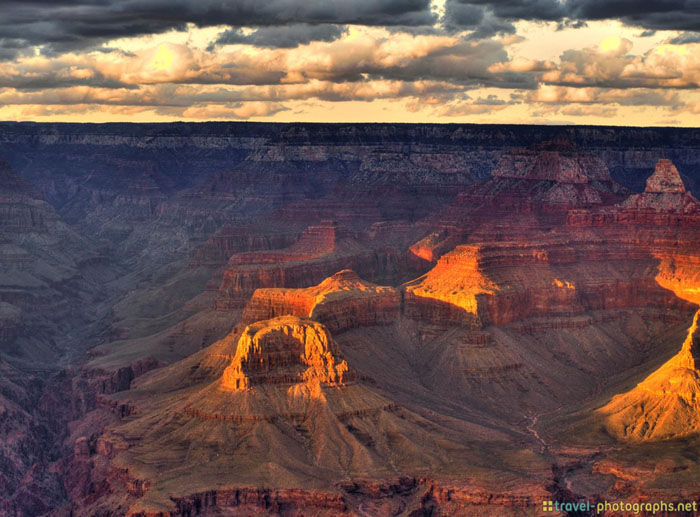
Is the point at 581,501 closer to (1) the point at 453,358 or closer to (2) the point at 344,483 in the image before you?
(2) the point at 344,483

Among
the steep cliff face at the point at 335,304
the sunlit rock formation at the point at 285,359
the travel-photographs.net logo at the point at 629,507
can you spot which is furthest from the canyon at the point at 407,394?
the travel-photographs.net logo at the point at 629,507

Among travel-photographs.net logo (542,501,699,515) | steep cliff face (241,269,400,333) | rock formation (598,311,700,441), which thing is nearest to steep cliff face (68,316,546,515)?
travel-photographs.net logo (542,501,699,515)

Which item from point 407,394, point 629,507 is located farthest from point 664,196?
point 629,507

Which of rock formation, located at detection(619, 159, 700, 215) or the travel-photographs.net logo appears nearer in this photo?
the travel-photographs.net logo

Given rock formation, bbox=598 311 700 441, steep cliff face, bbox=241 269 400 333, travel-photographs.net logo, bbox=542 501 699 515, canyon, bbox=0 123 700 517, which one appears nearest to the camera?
travel-photographs.net logo, bbox=542 501 699 515

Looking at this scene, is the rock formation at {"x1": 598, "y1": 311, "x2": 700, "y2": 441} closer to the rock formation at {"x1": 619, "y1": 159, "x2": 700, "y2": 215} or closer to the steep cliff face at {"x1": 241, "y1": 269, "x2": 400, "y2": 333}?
the steep cliff face at {"x1": 241, "y1": 269, "x2": 400, "y2": 333}

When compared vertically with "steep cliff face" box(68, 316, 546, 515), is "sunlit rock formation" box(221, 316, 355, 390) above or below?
above
